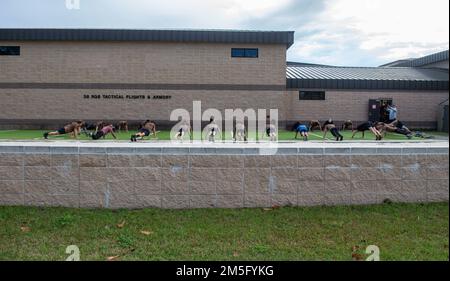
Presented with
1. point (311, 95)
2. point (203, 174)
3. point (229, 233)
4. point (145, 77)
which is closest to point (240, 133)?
point (311, 95)

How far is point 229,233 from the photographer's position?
168 inches

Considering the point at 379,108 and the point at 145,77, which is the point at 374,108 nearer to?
the point at 379,108

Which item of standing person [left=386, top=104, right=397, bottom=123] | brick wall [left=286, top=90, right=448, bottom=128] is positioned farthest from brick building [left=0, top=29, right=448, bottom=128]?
standing person [left=386, top=104, right=397, bottom=123]

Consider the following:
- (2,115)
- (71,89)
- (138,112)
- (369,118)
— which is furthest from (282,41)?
(2,115)

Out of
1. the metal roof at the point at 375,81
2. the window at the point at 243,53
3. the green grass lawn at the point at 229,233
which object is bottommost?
the green grass lawn at the point at 229,233

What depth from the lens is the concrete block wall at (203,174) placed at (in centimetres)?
507

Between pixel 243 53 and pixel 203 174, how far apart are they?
64.4ft

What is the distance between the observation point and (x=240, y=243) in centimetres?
404

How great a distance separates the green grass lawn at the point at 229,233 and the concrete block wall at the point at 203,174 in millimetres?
182

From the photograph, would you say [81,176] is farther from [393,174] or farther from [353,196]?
[393,174]

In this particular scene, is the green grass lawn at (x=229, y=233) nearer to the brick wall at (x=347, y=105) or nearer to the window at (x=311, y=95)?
the brick wall at (x=347, y=105)

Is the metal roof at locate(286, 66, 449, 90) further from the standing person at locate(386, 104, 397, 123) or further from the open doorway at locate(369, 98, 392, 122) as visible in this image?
the standing person at locate(386, 104, 397, 123)

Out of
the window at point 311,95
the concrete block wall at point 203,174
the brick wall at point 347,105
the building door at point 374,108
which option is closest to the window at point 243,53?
the brick wall at point 347,105

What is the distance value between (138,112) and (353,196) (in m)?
20.0
